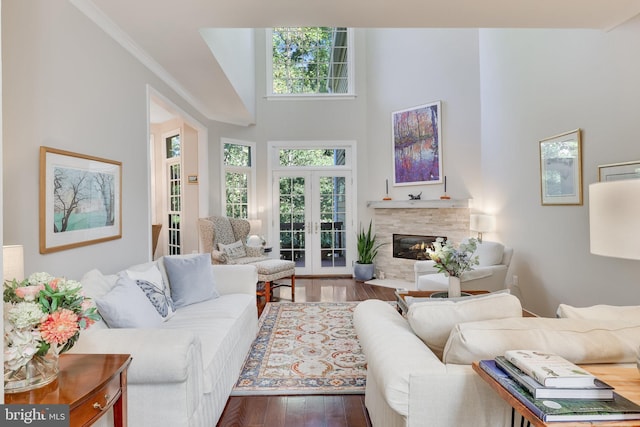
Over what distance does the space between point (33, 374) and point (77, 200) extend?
1.51 meters

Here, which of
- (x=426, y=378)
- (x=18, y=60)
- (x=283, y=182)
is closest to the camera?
(x=426, y=378)

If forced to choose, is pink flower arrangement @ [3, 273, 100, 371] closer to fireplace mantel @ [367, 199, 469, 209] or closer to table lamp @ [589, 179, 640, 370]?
table lamp @ [589, 179, 640, 370]

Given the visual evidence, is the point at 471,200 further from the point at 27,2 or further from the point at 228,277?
the point at 27,2

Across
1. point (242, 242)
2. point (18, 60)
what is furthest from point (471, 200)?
point (18, 60)

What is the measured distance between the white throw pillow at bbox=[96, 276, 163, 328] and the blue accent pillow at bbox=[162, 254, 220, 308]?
605 millimetres

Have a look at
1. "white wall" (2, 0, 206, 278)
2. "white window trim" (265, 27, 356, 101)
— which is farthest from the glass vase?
"white window trim" (265, 27, 356, 101)

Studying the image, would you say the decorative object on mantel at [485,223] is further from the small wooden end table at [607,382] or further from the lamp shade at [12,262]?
the lamp shade at [12,262]

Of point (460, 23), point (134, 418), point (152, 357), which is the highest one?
point (460, 23)

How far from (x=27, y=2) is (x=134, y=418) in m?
2.26

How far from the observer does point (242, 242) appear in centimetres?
562

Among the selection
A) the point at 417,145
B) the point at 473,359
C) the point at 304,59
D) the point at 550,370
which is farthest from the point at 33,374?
the point at 304,59

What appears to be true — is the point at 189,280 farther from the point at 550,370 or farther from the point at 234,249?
the point at 550,370

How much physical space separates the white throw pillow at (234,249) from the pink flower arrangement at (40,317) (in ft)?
12.2

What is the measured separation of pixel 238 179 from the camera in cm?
643
